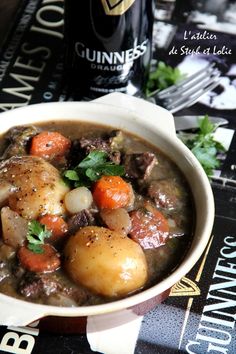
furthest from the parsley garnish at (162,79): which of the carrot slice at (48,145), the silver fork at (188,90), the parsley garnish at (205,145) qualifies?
the carrot slice at (48,145)

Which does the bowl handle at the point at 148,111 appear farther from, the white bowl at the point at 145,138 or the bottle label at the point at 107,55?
the bottle label at the point at 107,55

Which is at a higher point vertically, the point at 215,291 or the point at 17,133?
the point at 17,133

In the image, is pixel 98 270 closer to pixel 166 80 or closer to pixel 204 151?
pixel 204 151

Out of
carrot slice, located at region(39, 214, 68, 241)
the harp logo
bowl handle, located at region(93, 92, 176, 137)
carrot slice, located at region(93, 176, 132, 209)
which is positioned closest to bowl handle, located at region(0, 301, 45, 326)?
carrot slice, located at region(39, 214, 68, 241)

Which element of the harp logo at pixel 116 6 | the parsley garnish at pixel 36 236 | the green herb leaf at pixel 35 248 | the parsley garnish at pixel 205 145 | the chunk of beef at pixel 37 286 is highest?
the harp logo at pixel 116 6

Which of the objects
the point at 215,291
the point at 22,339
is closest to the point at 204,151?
the point at 215,291

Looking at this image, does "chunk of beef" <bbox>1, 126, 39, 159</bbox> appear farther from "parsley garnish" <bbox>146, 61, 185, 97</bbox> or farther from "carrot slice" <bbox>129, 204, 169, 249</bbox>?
"parsley garnish" <bbox>146, 61, 185, 97</bbox>

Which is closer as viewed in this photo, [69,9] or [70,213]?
[70,213]
